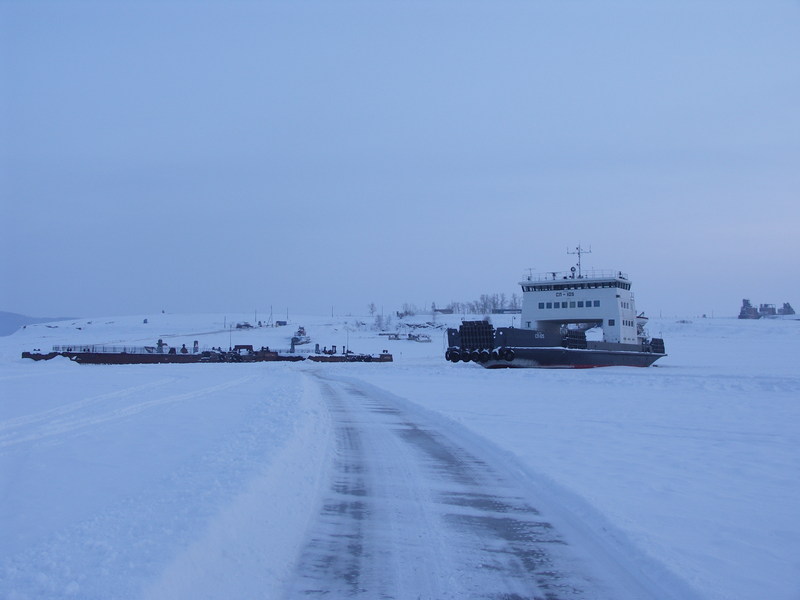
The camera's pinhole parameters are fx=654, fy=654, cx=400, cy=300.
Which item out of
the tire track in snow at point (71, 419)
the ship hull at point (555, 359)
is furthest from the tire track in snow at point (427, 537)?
the ship hull at point (555, 359)

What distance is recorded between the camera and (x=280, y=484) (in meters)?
7.07

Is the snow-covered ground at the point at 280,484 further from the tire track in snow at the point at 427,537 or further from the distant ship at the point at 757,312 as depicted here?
the distant ship at the point at 757,312

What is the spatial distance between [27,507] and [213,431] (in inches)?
199

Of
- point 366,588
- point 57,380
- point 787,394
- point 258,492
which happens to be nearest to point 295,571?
point 366,588

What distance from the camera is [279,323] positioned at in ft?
465

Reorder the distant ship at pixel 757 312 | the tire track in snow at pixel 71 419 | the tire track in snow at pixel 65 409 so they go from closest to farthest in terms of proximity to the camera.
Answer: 1. the tire track in snow at pixel 71 419
2. the tire track in snow at pixel 65 409
3. the distant ship at pixel 757 312

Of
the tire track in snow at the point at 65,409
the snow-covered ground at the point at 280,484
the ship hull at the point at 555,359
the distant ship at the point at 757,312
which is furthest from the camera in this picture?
the distant ship at the point at 757,312

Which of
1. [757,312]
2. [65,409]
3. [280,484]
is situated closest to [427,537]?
[280,484]

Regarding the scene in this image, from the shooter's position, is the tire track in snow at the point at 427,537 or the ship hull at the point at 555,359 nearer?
the tire track in snow at the point at 427,537

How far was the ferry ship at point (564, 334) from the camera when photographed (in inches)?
1475

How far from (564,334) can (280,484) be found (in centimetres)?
3621

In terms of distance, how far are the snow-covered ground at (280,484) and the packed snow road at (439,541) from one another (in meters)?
0.24

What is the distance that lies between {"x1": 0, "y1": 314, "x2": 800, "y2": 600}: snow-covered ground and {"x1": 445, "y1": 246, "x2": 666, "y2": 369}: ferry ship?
64.4ft

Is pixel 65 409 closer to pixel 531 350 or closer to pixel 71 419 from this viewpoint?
pixel 71 419
